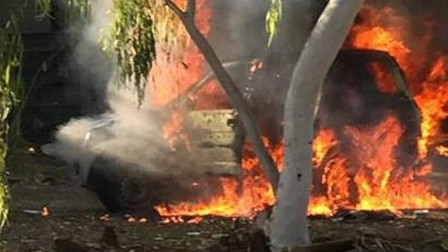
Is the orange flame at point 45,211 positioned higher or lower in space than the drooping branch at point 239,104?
lower

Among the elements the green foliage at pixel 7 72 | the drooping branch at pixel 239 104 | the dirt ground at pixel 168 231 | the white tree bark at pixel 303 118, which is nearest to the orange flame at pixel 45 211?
the dirt ground at pixel 168 231

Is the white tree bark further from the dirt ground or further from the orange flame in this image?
the orange flame

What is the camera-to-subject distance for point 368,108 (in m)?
11.7

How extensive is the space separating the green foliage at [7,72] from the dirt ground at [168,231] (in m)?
1.59

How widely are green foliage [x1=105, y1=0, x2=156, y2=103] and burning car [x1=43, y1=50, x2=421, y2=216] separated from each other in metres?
2.86

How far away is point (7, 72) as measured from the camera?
282 inches

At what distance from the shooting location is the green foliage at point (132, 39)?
7875 millimetres

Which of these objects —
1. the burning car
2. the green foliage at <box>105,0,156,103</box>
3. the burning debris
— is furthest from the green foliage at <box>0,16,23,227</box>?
the burning car

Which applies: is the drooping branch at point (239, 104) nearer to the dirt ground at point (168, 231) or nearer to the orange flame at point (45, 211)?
the dirt ground at point (168, 231)

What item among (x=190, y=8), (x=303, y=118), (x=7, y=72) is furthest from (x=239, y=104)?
(x=7, y=72)

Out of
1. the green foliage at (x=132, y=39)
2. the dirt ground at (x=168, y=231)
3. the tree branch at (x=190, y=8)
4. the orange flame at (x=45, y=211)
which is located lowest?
the dirt ground at (x=168, y=231)

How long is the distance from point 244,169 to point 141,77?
3004mm

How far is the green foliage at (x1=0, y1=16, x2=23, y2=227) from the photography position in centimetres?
715

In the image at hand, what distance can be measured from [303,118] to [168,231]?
2649 mm
